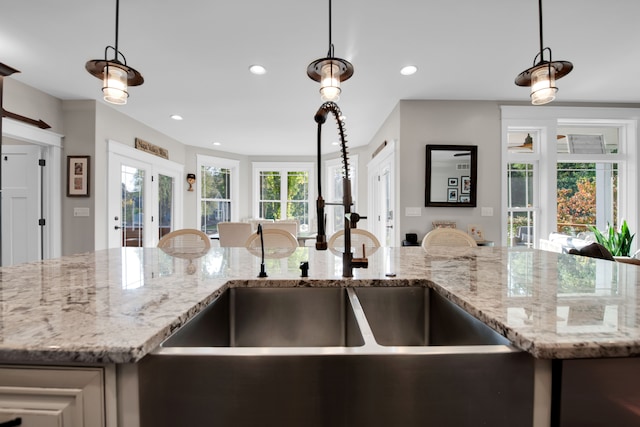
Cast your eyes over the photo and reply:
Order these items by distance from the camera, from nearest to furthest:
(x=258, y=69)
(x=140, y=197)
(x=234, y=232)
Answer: (x=258, y=69) < (x=234, y=232) < (x=140, y=197)

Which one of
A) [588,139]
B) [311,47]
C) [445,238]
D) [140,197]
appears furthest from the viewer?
[140,197]

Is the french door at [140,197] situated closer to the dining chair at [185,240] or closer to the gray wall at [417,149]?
the gray wall at [417,149]

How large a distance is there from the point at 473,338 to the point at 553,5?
8.19 feet

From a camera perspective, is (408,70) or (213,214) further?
(213,214)

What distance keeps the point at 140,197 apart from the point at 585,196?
674 centimetres

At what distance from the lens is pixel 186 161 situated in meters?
6.10

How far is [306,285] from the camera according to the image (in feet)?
3.28

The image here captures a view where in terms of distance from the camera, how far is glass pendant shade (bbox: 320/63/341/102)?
5.42ft

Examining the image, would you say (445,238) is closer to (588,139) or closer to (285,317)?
(285,317)

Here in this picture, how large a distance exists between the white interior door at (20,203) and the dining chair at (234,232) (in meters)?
2.21

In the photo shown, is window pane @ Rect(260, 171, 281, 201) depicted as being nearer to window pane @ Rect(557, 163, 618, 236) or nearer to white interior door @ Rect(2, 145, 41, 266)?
white interior door @ Rect(2, 145, 41, 266)

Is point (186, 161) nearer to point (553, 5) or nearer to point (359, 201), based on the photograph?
point (359, 201)

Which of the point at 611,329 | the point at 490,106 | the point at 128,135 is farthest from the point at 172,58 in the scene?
the point at 490,106

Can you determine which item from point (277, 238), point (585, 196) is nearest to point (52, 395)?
point (277, 238)
